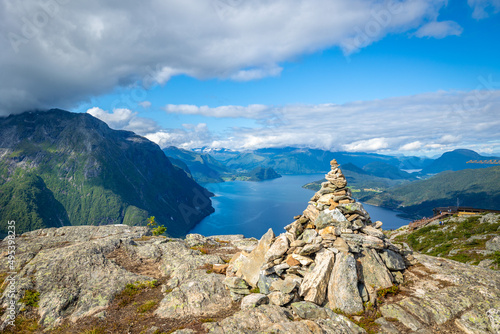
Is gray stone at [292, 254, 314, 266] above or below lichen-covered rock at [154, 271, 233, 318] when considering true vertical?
above

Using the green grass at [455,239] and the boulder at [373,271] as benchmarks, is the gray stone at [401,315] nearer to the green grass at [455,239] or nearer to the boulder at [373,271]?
the boulder at [373,271]

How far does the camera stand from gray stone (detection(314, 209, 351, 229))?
21.5 metres

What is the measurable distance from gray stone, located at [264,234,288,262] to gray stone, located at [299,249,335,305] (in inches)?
133

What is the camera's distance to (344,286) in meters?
16.8

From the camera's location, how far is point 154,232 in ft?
154

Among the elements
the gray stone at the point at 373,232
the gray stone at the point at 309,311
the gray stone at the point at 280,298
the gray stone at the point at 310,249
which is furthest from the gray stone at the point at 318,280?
the gray stone at the point at 373,232

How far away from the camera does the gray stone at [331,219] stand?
2146 cm

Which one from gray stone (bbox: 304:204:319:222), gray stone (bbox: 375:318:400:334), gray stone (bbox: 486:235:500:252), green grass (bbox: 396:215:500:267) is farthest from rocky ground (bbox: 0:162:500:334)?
gray stone (bbox: 486:235:500:252)

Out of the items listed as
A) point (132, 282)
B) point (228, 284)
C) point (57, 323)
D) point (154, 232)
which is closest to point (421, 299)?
point (228, 284)

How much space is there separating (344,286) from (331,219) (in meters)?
6.62

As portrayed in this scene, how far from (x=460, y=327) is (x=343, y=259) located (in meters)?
7.43

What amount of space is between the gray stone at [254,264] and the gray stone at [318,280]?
493 cm

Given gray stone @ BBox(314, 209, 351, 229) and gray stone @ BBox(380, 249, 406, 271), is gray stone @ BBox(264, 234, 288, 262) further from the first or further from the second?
gray stone @ BBox(380, 249, 406, 271)

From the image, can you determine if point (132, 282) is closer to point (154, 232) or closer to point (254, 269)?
point (254, 269)
